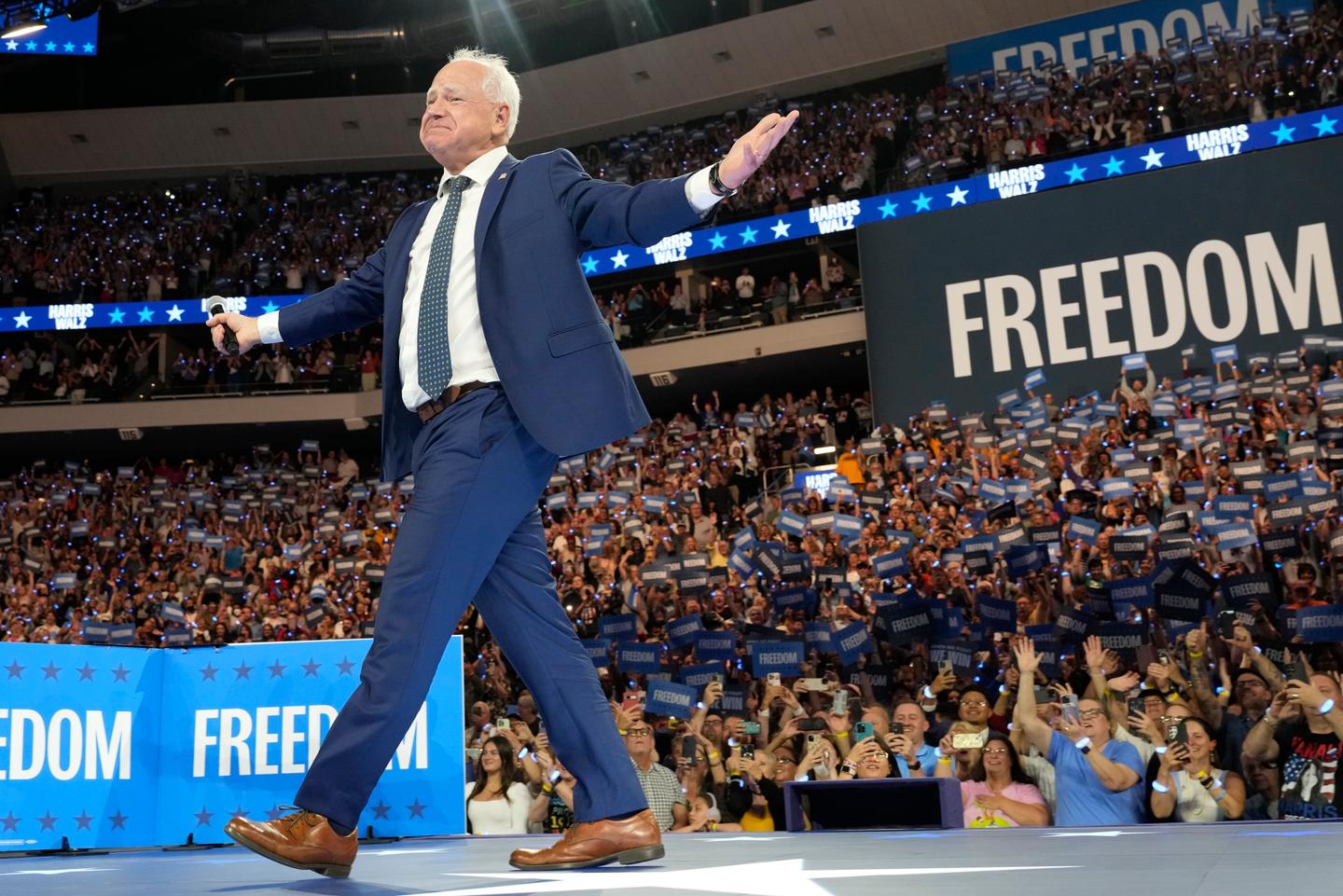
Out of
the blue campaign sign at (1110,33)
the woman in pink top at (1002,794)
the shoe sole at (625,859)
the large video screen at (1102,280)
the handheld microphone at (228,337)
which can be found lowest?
the woman in pink top at (1002,794)

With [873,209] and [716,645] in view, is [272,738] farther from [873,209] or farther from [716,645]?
[873,209]

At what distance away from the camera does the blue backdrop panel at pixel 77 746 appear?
3.34 meters

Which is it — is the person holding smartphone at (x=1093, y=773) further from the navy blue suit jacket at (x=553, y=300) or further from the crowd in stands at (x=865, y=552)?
the navy blue suit jacket at (x=553, y=300)

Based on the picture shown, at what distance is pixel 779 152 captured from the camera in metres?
18.6

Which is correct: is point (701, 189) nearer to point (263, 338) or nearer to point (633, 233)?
point (633, 233)

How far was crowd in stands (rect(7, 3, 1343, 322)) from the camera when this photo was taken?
15.0m

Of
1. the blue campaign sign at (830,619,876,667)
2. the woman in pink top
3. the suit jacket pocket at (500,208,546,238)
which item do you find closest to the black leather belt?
the suit jacket pocket at (500,208,546,238)

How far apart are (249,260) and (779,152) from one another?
8582 millimetres

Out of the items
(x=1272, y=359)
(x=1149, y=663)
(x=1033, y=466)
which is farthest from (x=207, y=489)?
(x=1149, y=663)

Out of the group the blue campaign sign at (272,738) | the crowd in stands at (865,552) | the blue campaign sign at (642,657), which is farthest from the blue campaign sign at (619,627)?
the blue campaign sign at (272,738)

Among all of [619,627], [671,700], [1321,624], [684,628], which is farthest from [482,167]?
[619,627]

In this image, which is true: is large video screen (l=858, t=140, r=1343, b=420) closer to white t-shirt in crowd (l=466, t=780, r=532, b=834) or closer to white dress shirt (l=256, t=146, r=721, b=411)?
white t-shirt in crowd (l=466, t=780, r=532, b=834)

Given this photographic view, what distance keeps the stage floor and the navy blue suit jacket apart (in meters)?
0.72

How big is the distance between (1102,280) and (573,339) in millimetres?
14016
